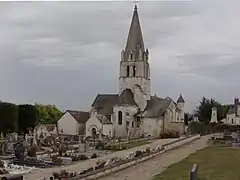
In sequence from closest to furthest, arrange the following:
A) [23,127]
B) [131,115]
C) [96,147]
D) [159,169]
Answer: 1. [159,169]
2. [96,147]
3. [23,127]
4. [131,115]

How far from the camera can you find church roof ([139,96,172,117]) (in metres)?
75.0

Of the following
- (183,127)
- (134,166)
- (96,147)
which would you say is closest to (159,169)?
(134,166)

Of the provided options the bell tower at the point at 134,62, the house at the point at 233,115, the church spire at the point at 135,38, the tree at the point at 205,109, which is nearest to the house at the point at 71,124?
the bell tower at the point at 134,62

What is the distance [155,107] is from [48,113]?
28220mm

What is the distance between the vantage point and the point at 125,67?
76562mm

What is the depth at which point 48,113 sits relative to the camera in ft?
313

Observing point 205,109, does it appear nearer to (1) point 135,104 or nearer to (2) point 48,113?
(1) point 135,104

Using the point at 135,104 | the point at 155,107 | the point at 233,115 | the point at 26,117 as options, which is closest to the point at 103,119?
the point at 135,104

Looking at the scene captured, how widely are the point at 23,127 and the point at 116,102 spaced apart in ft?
78.7

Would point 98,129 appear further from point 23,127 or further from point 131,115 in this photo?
point 23,127

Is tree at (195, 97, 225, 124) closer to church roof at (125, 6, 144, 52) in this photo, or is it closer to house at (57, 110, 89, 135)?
church roof at (125, 6, 144, 52)

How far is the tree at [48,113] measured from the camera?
91.4m

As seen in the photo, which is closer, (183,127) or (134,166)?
(134,166)

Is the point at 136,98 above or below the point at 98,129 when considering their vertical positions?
above
